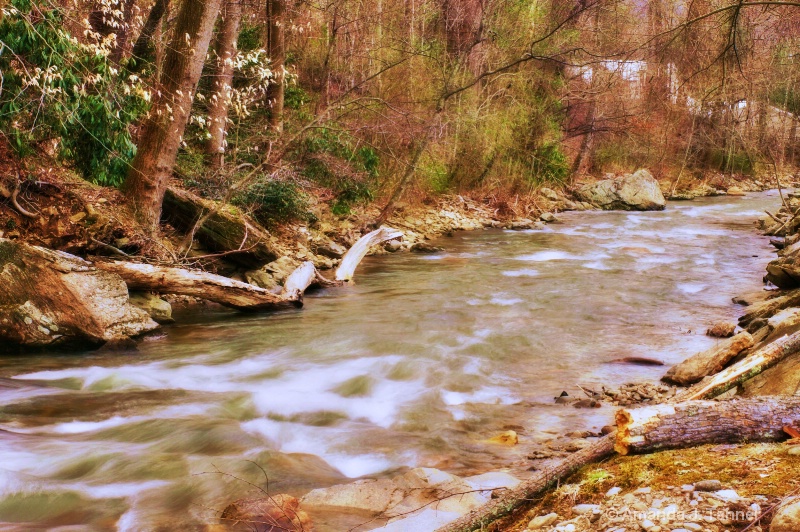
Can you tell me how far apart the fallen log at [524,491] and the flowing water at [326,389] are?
4.61 feet

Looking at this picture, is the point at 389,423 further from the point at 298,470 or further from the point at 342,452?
the point at 298,470

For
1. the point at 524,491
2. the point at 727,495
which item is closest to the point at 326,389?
the point at 524,491

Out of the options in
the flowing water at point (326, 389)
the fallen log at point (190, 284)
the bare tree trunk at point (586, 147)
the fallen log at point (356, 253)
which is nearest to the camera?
the flowing water at point (326, 389)

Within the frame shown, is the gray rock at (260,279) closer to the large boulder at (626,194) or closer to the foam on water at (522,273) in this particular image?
the foam on water at (522,273)

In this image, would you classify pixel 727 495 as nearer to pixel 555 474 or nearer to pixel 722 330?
pixel 555 474

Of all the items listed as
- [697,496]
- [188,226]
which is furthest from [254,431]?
[188,226]

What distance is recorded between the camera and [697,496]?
2.74 meters

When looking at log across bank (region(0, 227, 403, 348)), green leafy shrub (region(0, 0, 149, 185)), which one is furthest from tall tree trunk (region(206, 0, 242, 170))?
log across bank (region(0, 227, 403, 348))

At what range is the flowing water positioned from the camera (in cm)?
479

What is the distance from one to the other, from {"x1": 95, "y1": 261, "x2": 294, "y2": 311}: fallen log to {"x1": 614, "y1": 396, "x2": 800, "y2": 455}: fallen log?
6.57m

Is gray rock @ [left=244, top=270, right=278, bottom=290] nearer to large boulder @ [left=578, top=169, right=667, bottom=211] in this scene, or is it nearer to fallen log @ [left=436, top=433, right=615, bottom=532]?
fallen log @ [left=436, top=433, right=615, bottom=532]

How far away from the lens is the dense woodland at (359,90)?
8078 millimetres

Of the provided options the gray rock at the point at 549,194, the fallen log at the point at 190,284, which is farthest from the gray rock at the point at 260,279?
the gray rock at the point at 549,194

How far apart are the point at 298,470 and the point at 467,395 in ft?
7.06
